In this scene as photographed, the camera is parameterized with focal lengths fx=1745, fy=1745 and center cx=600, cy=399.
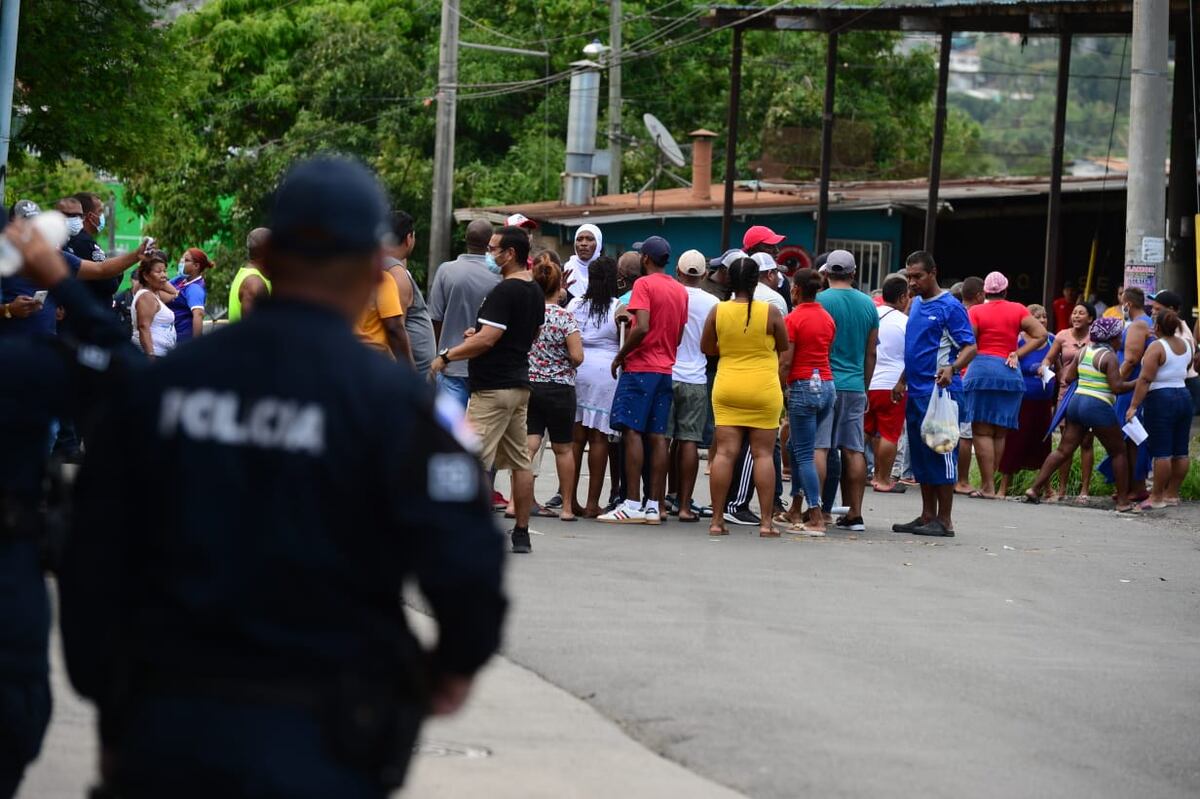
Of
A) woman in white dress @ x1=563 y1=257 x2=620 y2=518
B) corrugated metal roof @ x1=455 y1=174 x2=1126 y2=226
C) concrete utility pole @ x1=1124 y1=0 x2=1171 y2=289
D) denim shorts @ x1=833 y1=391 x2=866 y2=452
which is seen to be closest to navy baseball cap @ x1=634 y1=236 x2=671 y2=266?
woman in white dress @ x1=563 y1=257 x2=620 y2=518

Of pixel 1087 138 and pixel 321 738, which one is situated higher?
pixel 1087 138

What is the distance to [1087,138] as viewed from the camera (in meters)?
149

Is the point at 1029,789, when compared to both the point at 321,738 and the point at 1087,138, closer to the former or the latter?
the point at 321,738

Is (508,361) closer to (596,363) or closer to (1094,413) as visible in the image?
(596,363)

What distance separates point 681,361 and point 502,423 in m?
2.42

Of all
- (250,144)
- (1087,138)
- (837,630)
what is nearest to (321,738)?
(837,630)

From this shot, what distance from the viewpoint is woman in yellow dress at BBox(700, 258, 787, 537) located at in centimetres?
1156

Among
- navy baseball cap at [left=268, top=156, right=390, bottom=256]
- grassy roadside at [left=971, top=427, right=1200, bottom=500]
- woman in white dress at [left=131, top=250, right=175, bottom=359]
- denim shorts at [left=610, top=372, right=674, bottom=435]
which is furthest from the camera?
grassy roadside at [left=971, top=427, right=1200, bottom=500]

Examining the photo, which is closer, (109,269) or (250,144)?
(109,269)

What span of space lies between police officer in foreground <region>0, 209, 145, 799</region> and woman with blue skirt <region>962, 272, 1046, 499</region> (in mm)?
12328

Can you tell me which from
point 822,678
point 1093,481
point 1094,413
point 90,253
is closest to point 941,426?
point 1094,413

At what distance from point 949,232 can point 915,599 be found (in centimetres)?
2098

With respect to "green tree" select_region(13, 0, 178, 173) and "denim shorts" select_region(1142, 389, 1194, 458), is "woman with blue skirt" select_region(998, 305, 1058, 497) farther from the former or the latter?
"green tree" select_region(13, 0, 178, 173)

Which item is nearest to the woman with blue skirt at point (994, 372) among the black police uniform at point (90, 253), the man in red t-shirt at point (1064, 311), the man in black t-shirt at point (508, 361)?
the man in black t-shirt at point (508, 361)
